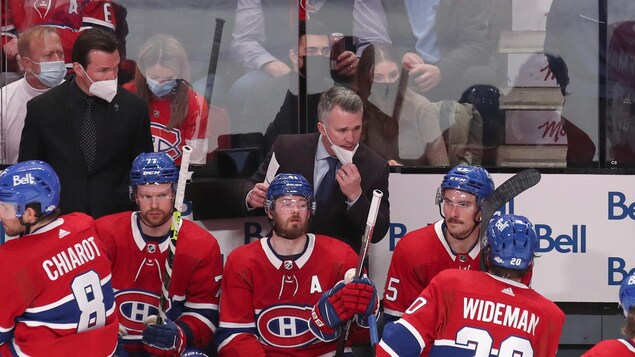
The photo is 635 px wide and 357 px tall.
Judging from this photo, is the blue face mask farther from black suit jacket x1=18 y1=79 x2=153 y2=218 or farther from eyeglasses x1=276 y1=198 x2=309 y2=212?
eyeglasses x1=276 y1=198 x2=309 y2=212

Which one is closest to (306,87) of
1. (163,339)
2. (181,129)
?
(181,129)

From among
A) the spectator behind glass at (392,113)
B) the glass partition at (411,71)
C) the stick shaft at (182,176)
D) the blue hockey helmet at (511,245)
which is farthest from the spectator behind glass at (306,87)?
the blue hockey helmet at (511,245)

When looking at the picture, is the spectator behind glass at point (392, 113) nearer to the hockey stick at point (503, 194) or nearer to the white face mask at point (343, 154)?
the white face mask at point (343, 154)

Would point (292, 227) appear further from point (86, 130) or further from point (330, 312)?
point (86, 130)

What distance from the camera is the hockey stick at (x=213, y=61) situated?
5.55 m

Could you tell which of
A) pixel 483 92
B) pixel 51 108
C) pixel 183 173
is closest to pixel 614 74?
pixel 483 92

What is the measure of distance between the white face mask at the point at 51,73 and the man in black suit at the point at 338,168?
0.98 m

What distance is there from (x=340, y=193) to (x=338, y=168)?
0.10m

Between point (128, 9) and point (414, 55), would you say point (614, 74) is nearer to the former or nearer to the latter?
point (414, 55)

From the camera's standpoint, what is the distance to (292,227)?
475 centimetres

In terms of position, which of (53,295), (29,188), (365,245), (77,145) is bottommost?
(53,295)

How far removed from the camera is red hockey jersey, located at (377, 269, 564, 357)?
151 inches

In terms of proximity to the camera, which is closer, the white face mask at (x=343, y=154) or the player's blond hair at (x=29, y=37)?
the white face mask at (x=343, y=154)

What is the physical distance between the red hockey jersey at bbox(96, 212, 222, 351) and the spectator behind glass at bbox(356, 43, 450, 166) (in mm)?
1107
